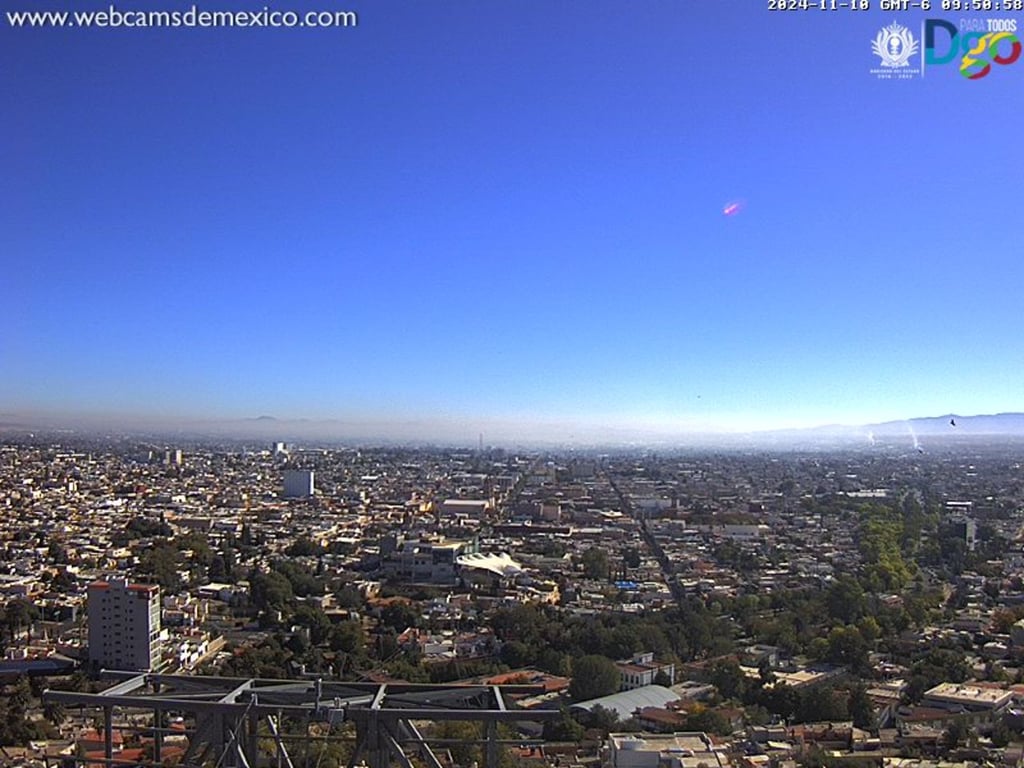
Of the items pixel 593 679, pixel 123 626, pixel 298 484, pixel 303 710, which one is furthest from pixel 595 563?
pixel 298 484

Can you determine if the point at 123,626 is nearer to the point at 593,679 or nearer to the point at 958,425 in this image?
the point at 593,679

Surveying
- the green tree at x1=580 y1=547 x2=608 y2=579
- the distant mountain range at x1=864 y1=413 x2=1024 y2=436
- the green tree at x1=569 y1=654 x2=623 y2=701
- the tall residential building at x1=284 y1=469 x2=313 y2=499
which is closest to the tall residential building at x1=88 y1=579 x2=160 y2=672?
the green tree at x1=569 y1=654 x2=623 y2=701

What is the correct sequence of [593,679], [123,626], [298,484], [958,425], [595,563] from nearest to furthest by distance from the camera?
[593,679] → [123,626] → [595,563] → [958,425] → [298,484]

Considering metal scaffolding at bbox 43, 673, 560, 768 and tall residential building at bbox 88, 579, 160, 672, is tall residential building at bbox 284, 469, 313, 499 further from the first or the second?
metal scaffolding at bbox 43, 673, 560, 768

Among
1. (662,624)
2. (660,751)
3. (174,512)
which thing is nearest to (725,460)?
(174,512)

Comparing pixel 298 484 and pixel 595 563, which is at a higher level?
pixel 298 484

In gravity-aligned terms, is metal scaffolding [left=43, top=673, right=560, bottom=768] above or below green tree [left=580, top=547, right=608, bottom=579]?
above

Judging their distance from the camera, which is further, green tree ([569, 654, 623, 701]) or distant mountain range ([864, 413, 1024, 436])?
distant mountain range ([864, 413, 1024, 436])
